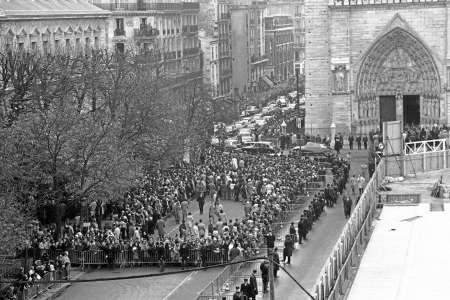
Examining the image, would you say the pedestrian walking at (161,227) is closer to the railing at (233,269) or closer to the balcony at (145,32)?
the railing at (233,269)

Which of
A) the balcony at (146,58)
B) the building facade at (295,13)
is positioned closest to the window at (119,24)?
the balcony at (146,58)

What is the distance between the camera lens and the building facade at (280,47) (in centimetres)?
13870

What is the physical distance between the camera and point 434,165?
57.8 meters

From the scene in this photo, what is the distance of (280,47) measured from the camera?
474ft

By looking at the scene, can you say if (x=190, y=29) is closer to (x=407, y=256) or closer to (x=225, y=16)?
(x=225, y=16)

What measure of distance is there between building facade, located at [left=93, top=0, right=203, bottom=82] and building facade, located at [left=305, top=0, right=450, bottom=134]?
10.8m

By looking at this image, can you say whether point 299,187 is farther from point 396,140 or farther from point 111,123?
point 111,123

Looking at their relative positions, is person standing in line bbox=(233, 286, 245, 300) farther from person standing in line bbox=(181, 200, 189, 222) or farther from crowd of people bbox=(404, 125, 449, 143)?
crowd of people bbox=(404, 125, 449, 143)

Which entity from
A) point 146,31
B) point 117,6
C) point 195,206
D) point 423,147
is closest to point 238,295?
point 195,206

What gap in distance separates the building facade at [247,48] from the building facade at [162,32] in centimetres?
1421

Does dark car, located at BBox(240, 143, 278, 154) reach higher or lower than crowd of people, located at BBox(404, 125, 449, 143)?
lower

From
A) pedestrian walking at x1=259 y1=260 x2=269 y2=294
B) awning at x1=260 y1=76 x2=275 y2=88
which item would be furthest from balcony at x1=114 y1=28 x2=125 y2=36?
pedestrian walking at x1=259 y1=260 x2=269 y2=294

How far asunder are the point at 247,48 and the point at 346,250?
9018 centimetres

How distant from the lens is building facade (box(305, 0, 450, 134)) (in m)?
73.4
